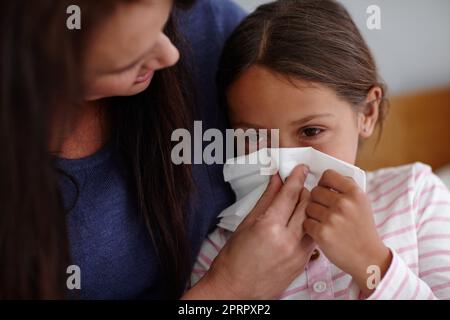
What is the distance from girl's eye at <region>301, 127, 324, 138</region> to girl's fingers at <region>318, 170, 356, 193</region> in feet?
0.34

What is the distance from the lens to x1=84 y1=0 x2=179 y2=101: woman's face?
2.27 ft

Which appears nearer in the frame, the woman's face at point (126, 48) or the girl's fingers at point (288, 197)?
the woman's face at point (126, 48)

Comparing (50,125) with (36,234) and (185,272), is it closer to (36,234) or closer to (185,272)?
(36,234)

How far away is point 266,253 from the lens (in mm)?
888

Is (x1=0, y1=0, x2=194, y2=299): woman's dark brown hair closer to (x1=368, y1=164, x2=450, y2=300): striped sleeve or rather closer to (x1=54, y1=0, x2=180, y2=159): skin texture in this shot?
(x1=54, y1=0, x2=180, y2=159): skin texture

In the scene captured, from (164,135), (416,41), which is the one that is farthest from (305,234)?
(416,41)

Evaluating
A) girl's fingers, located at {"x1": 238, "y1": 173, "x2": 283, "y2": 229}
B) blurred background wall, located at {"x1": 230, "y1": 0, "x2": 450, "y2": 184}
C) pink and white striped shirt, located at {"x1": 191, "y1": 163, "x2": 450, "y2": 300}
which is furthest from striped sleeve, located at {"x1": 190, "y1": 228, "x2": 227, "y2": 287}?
blurred background wall, located at {"x1": 230, "y1": 0, "x2": 450, "y2": 184}

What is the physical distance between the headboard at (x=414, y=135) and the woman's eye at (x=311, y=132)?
0.63 metres

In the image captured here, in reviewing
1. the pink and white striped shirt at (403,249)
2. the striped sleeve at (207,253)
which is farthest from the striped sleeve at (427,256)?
the striped sleeve at (207,253)

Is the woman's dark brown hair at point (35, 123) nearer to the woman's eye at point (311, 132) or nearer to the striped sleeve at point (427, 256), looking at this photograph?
the woman's eye at point (311, 132)

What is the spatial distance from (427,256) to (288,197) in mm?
295

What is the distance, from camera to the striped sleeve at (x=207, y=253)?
1104mm

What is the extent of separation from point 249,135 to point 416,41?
2.81 ft

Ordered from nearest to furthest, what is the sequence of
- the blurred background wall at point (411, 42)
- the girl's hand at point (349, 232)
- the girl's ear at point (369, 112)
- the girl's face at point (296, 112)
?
the girl's hand at point (349, 232) < the girl's face at point (296, 112) < the girl's ear at point (369, 112) < the blurred background wall at point (411, 42)
